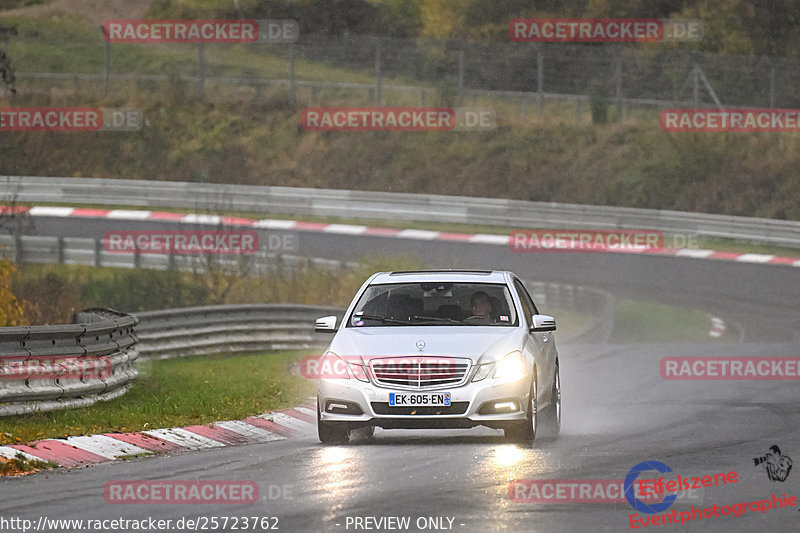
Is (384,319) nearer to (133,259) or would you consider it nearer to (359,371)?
(359,371)

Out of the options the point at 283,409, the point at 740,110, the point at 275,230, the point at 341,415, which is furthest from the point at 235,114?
the point at 341,415

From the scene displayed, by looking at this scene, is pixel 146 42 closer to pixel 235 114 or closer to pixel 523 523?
pixel 235 114

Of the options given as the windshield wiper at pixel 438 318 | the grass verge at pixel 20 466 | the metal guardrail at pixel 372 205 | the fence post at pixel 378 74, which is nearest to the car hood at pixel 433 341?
the windshield wiper at pixel 438 318

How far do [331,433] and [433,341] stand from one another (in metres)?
1.15

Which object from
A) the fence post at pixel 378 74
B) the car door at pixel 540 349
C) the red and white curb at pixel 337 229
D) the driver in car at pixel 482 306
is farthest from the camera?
the fence post at pixel 378 74

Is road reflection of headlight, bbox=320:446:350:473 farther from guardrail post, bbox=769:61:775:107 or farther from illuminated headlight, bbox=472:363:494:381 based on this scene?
guardrail post, bbox=769:61:775:107

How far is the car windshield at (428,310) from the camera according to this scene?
43.1ft

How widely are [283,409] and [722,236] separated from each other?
78.5 feet

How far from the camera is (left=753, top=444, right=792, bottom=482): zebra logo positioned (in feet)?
34.4

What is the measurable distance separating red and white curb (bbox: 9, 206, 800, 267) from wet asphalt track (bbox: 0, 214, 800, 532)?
14774 mm

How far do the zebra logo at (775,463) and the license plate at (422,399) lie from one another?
98.4 inches

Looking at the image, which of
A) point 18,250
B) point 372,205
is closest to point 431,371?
point 18,250

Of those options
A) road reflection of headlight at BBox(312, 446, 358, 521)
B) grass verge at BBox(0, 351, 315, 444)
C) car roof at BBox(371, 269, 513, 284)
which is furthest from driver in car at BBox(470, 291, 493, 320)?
grass verge at BBox(0, 351, 315, 444)

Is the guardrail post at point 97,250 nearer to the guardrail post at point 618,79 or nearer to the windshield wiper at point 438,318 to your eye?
the guardrail post at point 618,79
